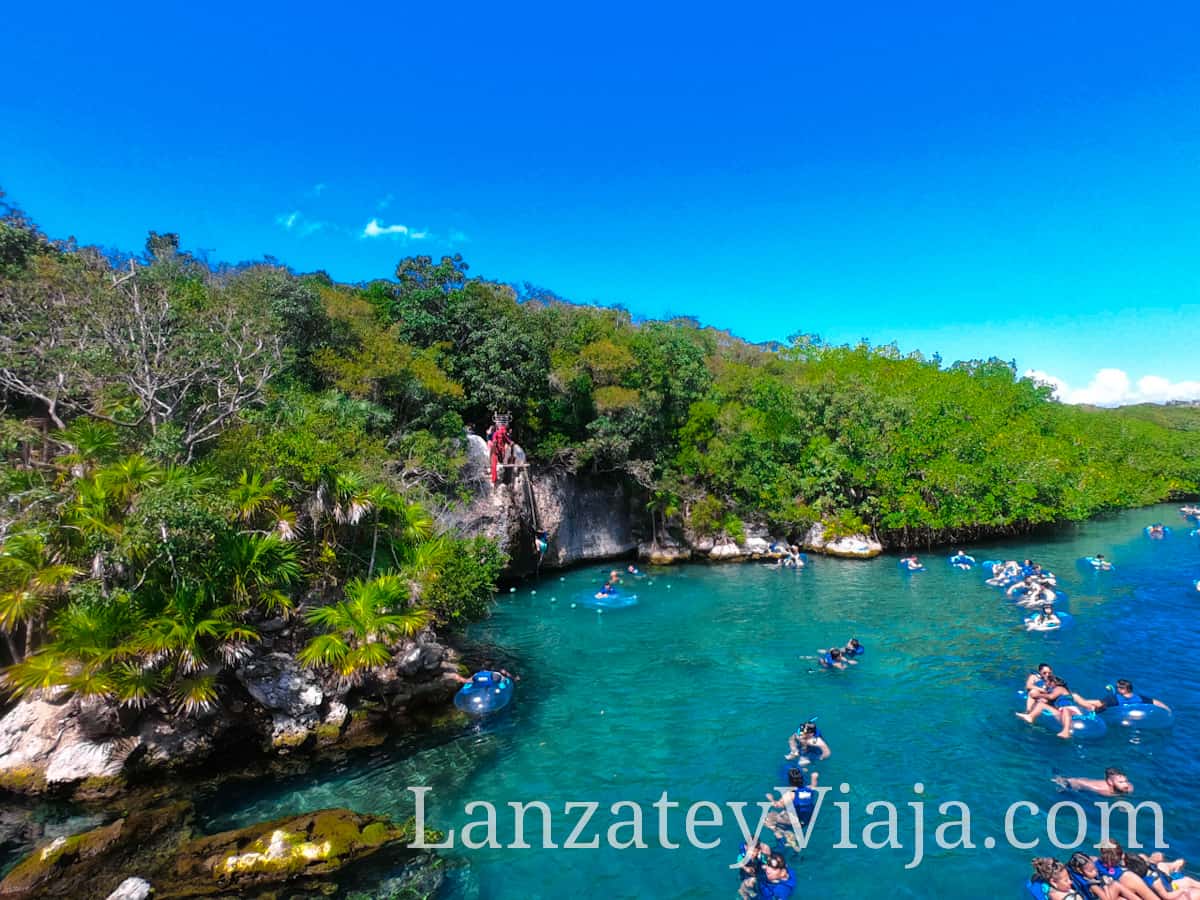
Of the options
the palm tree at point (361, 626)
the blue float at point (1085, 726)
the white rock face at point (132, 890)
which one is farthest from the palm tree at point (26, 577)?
the blue float at point (1085, 726)

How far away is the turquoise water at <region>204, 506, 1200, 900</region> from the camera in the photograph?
28.1 feet

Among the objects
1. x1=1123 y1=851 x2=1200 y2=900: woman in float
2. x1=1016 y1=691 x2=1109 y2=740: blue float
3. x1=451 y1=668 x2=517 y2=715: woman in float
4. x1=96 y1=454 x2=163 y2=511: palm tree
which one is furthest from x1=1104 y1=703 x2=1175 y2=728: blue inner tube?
x1=96 y1=454 x2=163 y2=511: palm tree

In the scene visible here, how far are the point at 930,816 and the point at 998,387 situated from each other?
42176mm

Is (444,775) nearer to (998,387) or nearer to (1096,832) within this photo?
(1096,832)

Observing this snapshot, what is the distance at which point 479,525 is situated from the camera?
944 inches

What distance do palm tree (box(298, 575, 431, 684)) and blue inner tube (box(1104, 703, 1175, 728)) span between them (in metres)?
14.8

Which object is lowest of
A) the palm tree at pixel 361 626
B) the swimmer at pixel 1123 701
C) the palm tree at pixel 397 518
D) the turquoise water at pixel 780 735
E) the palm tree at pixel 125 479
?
the turquoise water at pixel 780 735

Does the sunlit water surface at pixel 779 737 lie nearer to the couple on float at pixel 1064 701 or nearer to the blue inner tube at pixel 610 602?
the couple on float at pixel 1064 701

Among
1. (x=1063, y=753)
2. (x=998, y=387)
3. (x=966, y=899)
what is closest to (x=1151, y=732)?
(x=1063, y=753)

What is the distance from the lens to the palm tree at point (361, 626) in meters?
11.9

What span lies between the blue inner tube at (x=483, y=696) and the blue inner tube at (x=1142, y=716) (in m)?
13.0

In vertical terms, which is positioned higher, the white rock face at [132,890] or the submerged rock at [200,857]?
the white rock face at [132,890]

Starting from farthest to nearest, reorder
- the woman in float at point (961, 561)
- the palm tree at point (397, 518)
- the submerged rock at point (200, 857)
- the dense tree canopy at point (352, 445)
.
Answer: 1. the woman in float at point (961, 561)
2. the palm tree at point (397, 518)
3. the dense tree canopy at point (352, 445)
4. the submerged rock at point (200, 857)

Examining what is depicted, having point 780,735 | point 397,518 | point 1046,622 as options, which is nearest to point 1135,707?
point 1046,622
